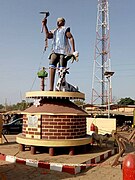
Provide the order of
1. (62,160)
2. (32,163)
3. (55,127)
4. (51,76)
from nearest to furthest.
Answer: (32,163)
(62,160)
(55,127)
(51,76)

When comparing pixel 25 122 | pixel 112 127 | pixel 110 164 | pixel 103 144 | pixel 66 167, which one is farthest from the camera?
pixel 112 127

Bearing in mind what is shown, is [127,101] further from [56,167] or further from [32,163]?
[56,167]

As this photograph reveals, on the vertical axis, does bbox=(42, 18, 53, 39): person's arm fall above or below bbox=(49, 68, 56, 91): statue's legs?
above

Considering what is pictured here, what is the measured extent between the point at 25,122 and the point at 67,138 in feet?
6.76

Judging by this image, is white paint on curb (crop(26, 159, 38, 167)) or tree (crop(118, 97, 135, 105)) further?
tree (crop(118, 97, 135, 105))

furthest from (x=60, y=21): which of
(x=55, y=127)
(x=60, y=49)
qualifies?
(x=55, y=127)

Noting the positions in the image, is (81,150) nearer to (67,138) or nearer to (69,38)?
(67,138)

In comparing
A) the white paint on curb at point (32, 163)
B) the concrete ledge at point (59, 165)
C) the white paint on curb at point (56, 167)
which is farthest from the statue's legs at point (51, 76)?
the white paint on curb at point (56, 167)

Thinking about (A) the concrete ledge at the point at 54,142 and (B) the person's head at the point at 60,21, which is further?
(B) the person's head at the point at 60,21

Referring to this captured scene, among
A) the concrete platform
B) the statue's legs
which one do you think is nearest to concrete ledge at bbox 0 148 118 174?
the concrete platform

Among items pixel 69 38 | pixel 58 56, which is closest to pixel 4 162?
pixel 58 56

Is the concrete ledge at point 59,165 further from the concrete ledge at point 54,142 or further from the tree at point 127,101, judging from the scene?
the tree at point 127,101

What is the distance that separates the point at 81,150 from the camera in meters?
11.5

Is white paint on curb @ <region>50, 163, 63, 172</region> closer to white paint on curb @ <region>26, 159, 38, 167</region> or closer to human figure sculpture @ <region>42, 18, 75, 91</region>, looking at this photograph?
white paint on curb @ <region>26, 159, 38, 167</region>
